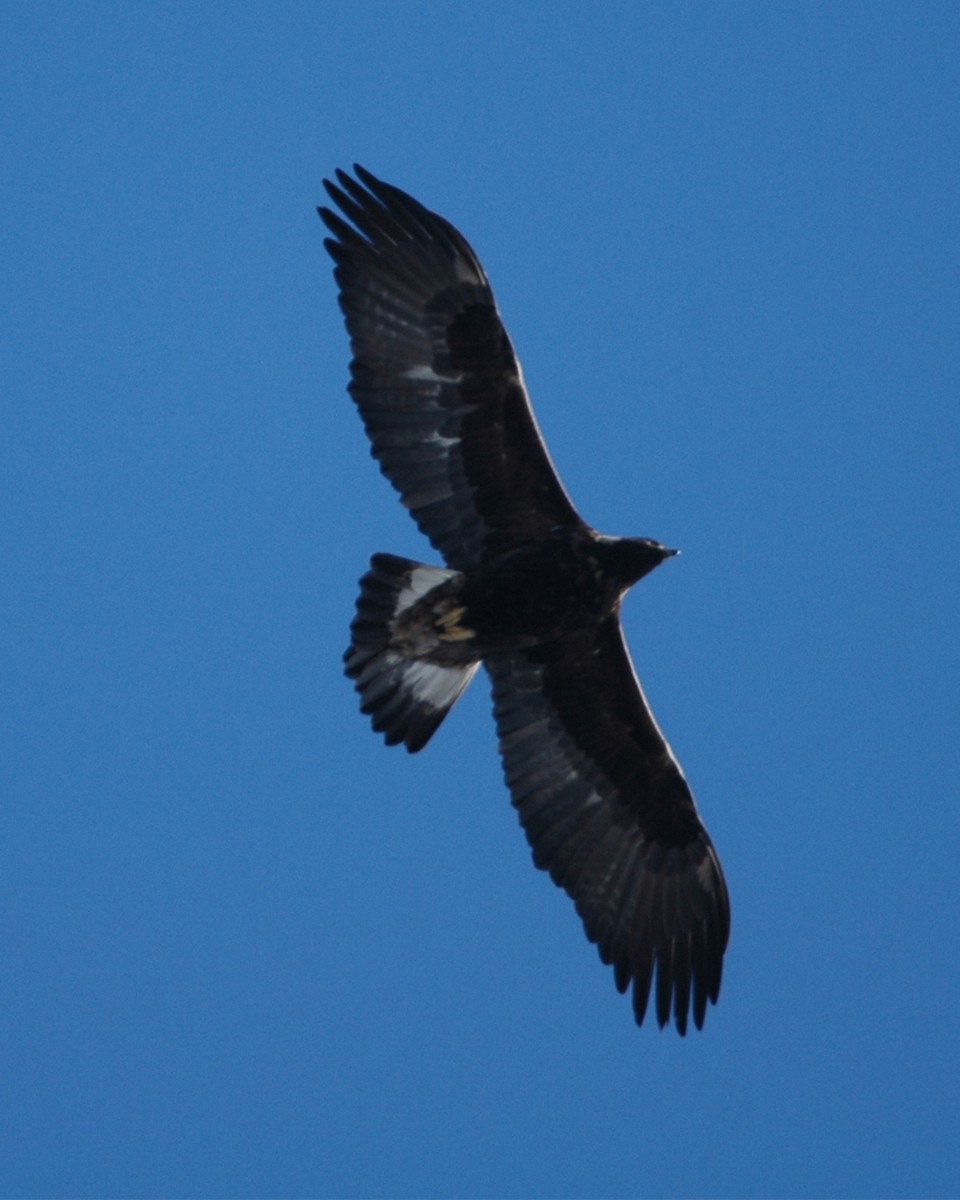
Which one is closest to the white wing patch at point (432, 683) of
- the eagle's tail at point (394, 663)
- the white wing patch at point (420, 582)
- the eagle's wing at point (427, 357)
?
the eagle's tail at point (394, 663)

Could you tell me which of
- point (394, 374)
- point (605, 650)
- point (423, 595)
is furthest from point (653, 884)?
point (394, 374)

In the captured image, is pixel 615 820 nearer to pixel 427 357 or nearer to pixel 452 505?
pixel 452 505

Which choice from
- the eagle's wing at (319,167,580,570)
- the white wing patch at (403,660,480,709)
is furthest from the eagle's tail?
the eagle's wing at (319,167,580,570)

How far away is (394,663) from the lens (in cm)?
1254

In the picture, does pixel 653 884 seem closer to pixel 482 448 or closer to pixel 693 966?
pixel 693 966

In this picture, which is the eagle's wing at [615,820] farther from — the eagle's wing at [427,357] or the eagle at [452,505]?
the eagle's wing at [427,357]

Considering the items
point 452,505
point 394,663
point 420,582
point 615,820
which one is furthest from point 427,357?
point 615,820

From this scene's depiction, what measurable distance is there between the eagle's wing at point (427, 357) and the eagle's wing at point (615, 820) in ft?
3.62

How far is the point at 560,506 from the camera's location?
40.7 feet

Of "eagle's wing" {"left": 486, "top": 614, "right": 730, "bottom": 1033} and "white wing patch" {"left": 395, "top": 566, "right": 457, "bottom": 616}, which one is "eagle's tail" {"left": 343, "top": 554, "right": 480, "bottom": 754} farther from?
"eagle's wing" {"left": 486, "top": 614, "right": 730, "bottom": 1033}

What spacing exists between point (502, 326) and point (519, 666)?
6.35 feet

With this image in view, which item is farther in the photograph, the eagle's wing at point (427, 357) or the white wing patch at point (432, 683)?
the white wing patch at point (432, 683)

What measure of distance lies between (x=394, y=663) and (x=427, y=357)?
64.5 inches

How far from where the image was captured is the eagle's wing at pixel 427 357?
12.3m
